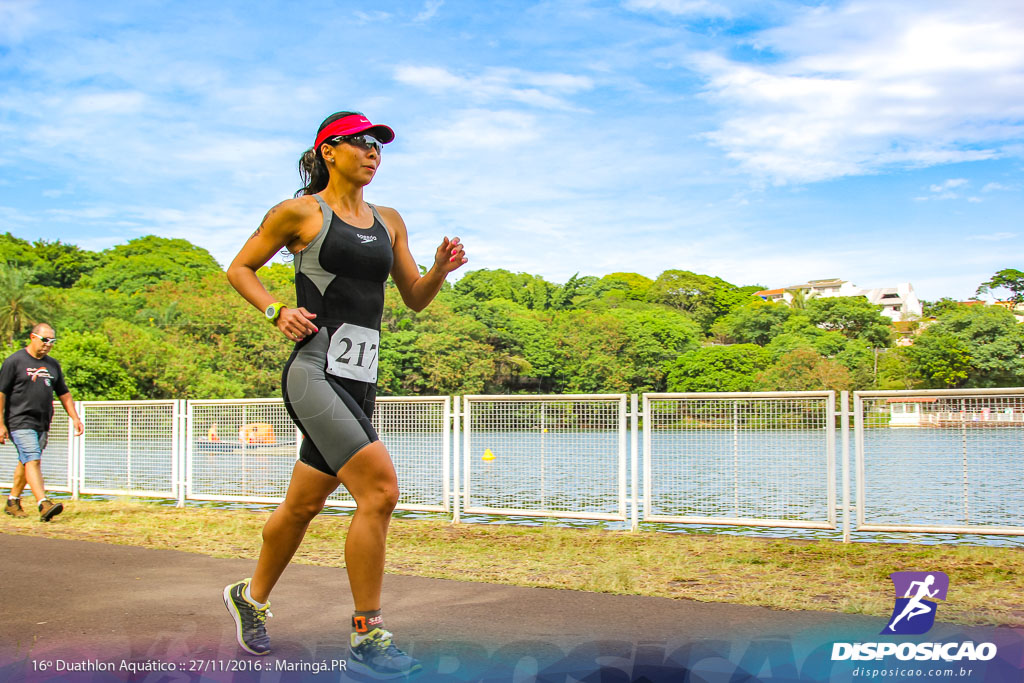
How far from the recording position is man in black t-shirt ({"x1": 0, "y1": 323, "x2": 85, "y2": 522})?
911cm

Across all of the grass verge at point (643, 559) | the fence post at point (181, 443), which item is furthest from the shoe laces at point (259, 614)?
the fence post at point (181, 443)

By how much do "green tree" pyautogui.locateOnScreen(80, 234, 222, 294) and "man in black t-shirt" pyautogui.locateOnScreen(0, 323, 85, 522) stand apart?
80358 mm

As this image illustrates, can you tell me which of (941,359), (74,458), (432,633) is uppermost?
(941,359)

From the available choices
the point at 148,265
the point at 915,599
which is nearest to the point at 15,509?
the point at 915,599

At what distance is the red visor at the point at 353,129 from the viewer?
3.91m

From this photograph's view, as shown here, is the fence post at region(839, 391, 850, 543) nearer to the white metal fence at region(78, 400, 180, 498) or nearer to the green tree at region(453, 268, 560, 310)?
the white metal fence at region(78, 400, 180, 498)

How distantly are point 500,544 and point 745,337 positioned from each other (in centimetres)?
10158

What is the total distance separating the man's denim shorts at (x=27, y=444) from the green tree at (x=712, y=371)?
7614cm

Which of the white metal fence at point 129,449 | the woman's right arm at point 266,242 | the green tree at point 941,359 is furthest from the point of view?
the green tree at point 941,359

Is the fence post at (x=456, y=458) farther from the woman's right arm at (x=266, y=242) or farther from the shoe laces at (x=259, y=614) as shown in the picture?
the woman's right arm at (x=266, y=242)

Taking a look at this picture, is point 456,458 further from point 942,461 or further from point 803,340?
point 803,340

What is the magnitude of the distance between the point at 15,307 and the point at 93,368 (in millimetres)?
14891

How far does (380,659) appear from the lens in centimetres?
342

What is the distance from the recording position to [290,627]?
4.42 meters
